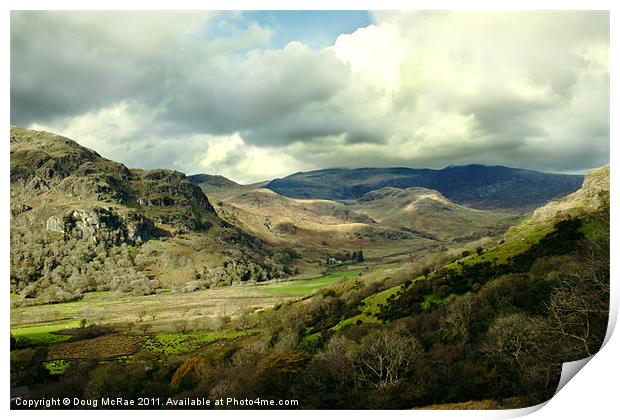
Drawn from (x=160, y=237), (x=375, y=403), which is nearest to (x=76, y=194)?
(x=160, y=237)

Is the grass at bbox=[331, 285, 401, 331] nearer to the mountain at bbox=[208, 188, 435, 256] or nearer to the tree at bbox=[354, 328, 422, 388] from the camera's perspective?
the tree at bbox=[354, 328, 422, 388]

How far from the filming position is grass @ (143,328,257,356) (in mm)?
40725

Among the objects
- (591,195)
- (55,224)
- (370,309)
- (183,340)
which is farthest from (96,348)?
(55,224)

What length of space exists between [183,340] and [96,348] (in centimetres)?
773

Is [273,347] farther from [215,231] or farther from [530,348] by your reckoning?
[215,231]

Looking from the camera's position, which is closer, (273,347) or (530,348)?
(530,348)

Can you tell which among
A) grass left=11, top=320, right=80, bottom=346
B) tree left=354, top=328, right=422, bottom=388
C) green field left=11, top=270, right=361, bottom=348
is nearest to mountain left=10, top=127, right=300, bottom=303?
green field left=11, top=270, right=361, bottom=348

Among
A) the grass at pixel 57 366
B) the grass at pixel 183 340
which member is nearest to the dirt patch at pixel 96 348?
the grass at pixel 57 366

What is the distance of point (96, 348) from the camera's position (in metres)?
40.2

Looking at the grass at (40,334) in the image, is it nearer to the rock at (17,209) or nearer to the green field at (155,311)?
the green field at (155,311)

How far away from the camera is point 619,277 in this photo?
26609 millimetres

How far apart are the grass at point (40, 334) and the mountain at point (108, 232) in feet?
64.8

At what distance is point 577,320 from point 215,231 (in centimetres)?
11350

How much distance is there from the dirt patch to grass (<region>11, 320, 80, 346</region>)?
192cm
